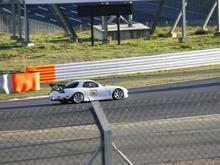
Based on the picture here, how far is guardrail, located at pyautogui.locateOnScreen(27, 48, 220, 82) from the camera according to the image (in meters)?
35.4

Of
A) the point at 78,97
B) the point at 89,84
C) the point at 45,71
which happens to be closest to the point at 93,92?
the point at 89,84

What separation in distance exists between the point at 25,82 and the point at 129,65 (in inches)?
311

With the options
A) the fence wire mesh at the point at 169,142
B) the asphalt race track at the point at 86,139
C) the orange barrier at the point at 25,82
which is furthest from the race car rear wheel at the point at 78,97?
the fence wire mesh at the point at 169,142

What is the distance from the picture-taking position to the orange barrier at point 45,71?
3453 centimetres

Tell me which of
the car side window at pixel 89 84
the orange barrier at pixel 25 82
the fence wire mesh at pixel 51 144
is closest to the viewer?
the fence wire mesh at pixel 51 144

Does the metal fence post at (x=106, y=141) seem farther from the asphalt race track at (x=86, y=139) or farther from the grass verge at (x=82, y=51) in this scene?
the grass verge at (x=82, y=51)

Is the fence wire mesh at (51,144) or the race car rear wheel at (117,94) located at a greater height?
the fence wire mesh at (51,144)

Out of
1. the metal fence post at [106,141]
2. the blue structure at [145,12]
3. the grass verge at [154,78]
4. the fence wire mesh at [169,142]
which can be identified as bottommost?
the grass verge at [154,78]

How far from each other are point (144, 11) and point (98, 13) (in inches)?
1693

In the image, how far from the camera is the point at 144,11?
90.5 m

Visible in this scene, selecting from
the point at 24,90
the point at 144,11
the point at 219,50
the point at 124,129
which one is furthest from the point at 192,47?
the point at 144,11

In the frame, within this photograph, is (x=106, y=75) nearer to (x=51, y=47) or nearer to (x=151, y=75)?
(x=151, y=75)

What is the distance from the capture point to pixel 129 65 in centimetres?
3709

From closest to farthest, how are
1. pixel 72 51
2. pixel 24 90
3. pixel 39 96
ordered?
1. pixel 39 96
2. pixel 24 90
3. pixel 72 51
